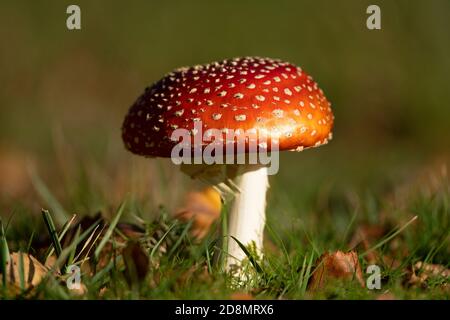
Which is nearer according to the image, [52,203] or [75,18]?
[52,203]

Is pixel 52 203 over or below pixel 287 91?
below

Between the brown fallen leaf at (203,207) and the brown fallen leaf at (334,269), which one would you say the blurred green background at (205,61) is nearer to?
the brown fallen leaf at (203,207)

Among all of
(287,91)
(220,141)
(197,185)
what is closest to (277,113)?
(287,91)

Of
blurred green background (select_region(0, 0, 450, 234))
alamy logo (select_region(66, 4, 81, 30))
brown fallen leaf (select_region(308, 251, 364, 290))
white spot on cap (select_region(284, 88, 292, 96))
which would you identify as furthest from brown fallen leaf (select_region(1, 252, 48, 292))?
blurred green background (select_region(0, 0, 450, 234))

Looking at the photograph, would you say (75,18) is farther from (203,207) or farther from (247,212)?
(247,212)

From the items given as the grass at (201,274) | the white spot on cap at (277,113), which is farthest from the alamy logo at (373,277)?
the white spot on cap at (277,113)

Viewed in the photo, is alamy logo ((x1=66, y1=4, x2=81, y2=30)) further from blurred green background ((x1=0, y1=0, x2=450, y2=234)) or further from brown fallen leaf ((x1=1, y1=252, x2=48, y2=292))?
brown fallen leaf ((x1=1, y1=252, x2=48, y2=292))

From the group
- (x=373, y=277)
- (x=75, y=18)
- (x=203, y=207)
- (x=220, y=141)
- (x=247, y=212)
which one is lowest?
(x=203, y=207)

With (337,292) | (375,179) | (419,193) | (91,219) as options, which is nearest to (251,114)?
(337,292)
